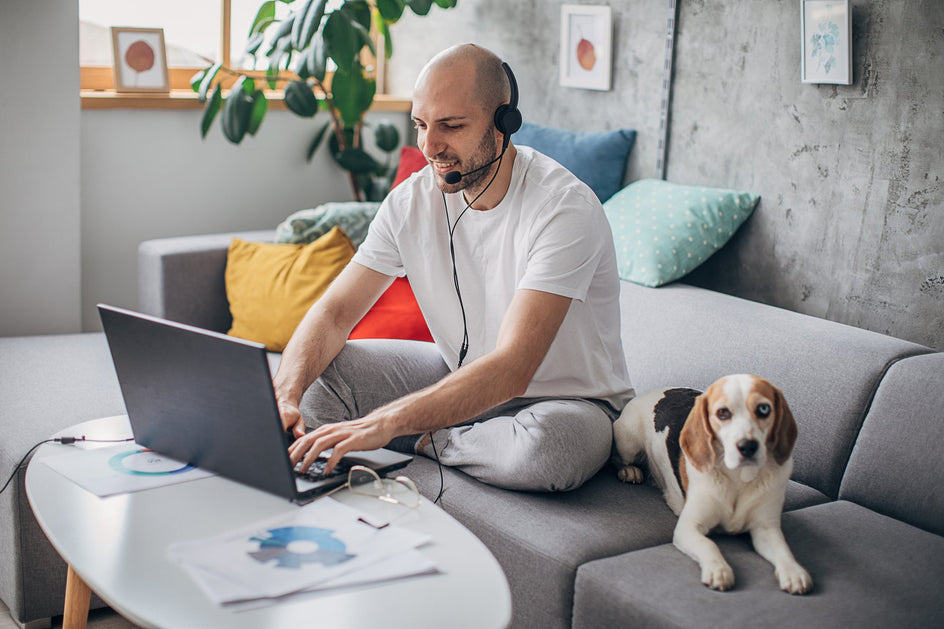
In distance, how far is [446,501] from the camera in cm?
174

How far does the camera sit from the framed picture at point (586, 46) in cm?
293

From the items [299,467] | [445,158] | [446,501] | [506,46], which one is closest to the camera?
[299,467]

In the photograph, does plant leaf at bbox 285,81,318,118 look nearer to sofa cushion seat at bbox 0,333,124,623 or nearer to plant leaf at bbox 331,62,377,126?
plant leaf at bbox 331,62,377,126

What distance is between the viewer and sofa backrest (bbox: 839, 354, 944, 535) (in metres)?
1.74

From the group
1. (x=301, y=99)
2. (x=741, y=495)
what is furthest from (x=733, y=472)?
(x=301, y=99)

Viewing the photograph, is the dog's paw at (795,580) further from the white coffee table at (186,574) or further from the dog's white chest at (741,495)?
the white coffee table at (186,574)

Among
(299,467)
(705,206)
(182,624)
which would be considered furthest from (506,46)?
(182,624)

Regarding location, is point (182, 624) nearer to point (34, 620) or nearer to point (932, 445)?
point (34, 620)

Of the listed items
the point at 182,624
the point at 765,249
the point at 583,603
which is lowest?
the point at 583,603

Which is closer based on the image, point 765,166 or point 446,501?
point 446,501

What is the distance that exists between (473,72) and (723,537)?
97 cm

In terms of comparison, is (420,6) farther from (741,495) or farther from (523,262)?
(741,495)

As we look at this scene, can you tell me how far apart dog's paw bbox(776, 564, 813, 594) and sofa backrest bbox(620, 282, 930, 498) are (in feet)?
1.68

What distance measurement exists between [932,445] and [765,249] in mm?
902
